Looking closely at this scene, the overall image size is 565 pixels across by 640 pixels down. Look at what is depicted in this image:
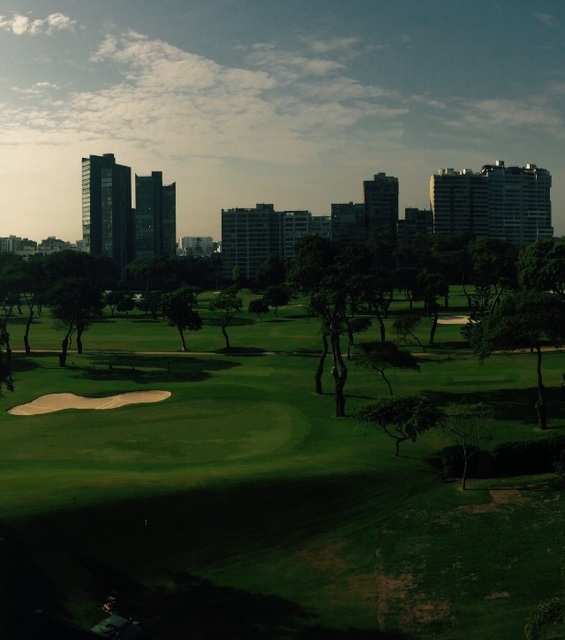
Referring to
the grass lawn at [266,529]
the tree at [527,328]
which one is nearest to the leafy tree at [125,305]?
the grass lawn at [266,529]

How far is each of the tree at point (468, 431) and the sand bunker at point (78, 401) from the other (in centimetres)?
2719

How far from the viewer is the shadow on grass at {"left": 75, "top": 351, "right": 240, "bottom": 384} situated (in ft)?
228

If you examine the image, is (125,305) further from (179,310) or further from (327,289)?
(327,289)

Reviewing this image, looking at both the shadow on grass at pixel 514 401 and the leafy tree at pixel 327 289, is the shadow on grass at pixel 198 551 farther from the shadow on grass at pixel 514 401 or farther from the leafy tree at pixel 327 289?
the leafy tree at pixel 327 289

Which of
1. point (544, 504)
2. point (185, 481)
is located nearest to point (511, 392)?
point (544, 504)

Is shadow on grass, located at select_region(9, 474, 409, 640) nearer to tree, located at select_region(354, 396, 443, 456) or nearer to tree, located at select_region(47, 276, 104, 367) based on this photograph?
tree, located at select_region(354, 396, 443, 456)

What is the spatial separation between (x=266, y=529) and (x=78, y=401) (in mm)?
32370

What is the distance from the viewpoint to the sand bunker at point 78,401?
182 feet

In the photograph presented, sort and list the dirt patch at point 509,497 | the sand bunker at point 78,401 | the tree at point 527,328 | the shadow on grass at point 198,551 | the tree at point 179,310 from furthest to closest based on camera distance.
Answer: the tree at point 179,310 → the sand bunker at point 78,401 → the tree at point 527,328 → the dirt patch at point 509,497 → the shadow on grass at point 198,551

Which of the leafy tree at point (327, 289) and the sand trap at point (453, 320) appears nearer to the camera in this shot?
the leafy tree at point (327, 289)

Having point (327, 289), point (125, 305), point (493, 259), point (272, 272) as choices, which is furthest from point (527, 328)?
point (272, 272)

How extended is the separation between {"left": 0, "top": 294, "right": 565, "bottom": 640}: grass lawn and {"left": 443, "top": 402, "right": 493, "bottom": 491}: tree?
157 centimetres

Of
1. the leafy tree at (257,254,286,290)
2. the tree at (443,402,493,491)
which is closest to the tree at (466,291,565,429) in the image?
the tree at (443,402,493,491)

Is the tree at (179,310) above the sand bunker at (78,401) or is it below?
above
